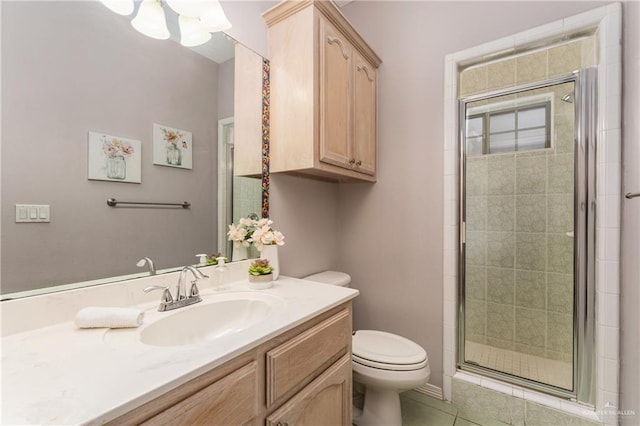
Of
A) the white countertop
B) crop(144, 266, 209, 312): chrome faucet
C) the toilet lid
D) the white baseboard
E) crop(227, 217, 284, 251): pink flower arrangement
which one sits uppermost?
crop(227, 217, 284, 251): pink flower arrangement

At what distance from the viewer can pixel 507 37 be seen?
151cm

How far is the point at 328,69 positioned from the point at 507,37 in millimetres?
1018

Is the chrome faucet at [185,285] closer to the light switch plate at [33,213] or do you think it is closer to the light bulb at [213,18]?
the light switch plate at [33,213]

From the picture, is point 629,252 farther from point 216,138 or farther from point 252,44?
point 252,44

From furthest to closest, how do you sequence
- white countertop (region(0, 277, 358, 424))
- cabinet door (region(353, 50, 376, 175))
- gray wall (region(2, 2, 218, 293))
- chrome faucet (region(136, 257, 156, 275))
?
cabinet door (region(353, 50, 376, 175)) < chrome faucet (region(136, 257, 156, 275)) < gray wall (region(2, 2, 218, 293)) < white countertop (region(0, 277, 358, 424))

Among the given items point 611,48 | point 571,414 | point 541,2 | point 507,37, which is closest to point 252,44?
point 507,37

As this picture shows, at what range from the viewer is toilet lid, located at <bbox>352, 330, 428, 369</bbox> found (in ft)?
4.40

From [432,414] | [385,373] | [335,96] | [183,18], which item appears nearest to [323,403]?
[385,373]

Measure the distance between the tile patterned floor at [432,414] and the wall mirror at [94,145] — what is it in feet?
4.71

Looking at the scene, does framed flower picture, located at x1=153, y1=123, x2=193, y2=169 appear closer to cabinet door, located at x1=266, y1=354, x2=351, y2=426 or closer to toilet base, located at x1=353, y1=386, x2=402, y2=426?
cabinet door, located at x1=266, y1=354, x2=351, y2=426

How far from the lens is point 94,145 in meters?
0.91

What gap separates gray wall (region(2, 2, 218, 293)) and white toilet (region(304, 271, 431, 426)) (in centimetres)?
101

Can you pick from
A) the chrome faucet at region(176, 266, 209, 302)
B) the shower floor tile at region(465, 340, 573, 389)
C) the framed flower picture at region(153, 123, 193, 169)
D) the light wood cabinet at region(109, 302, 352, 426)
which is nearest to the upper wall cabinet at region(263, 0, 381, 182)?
the framed flower picture at region(153, 123, 193, 169)

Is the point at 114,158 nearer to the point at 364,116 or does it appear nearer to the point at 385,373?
the point at 364,116
